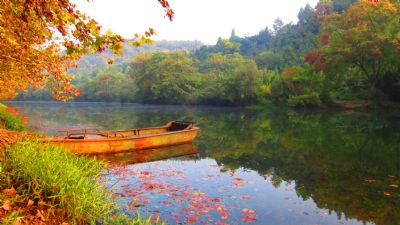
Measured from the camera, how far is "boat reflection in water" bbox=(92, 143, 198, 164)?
16.9 metres

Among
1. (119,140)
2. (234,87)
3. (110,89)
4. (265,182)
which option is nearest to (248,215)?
(265,182)

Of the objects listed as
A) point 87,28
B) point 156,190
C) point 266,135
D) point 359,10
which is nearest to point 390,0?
point 359,10

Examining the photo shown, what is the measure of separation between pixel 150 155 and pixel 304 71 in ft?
150

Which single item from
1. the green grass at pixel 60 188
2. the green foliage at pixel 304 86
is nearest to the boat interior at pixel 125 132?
the green grass at pixel 60 188

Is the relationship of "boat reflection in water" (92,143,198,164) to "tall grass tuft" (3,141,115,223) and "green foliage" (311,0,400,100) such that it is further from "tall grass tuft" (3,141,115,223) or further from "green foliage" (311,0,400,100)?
"green foliage" (311,0,400,100)

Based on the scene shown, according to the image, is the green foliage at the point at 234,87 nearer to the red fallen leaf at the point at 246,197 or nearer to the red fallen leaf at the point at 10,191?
the red fallen leaf at the point at 246,197

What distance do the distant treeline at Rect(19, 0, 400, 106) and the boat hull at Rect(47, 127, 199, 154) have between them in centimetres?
3473

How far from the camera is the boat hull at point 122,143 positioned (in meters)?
16.4

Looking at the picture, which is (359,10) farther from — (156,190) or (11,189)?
(11,189)

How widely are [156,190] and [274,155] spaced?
905cm

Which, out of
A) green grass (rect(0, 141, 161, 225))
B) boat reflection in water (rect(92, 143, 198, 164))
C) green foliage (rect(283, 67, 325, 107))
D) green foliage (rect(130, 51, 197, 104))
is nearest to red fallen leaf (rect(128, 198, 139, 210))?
green grass (rect(0, 141, 161, 225))

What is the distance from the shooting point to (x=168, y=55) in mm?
90312

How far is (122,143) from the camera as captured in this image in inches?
711

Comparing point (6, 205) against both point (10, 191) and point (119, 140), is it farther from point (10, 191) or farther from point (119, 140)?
point (119, 140)
